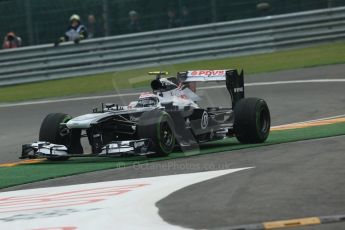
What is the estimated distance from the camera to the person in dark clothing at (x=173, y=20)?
84.4 feet

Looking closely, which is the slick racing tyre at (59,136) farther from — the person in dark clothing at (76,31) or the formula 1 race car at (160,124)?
the person in dark clothing at (76,31)

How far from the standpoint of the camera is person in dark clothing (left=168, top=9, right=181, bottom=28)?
84.4ft

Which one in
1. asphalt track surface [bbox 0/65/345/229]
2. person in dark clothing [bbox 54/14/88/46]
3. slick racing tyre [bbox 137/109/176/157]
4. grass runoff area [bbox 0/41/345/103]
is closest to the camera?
asphalt track surface [bbox 0/65/345/229]

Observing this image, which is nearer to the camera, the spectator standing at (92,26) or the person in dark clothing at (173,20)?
the person in dark clothing at (173,20)

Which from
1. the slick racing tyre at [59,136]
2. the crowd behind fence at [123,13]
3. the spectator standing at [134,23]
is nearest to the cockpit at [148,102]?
the slick racing tyre at [59,136]

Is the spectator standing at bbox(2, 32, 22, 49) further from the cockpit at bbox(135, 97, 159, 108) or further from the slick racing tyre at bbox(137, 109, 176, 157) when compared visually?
the slick racing tyre at bbox(137, 109, 176, 157)

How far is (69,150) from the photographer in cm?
1286

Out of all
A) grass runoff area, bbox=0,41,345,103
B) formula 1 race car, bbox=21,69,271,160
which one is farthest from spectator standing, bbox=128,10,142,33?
formula 1 race car, bbox=21,69,271,160

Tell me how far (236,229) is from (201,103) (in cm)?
755

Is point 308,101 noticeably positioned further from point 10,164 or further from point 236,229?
point 236,229

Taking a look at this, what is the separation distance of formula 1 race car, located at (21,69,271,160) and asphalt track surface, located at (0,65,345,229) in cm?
53

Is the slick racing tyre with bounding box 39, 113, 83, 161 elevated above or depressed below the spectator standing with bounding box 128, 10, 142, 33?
below

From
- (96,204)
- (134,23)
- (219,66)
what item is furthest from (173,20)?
(96,204)

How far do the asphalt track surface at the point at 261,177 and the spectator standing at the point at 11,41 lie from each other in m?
8.18
